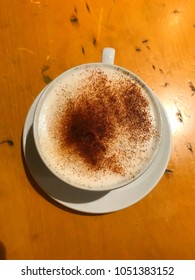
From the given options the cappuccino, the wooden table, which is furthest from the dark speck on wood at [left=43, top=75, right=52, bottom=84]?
the cappuccino

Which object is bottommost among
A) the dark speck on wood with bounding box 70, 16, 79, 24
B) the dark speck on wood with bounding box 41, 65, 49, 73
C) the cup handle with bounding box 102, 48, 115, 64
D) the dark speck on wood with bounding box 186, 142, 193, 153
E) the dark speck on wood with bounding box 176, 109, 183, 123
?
the dark speck on wood with bounding box 186, 142, 193, 153

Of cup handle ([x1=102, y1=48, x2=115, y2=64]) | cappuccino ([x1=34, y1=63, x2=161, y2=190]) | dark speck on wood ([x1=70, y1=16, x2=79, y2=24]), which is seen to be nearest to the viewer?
cappuccino ([x1=34, y1=63, x2=161, y2=190])

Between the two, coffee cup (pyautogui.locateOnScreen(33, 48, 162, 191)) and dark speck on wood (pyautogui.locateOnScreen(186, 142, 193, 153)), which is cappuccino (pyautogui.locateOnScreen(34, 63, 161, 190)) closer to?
coffee cup (pyautogui.locateOnScreen(33, 48, 162, 191))

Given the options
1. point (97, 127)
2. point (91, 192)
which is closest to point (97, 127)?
point (97, 127)

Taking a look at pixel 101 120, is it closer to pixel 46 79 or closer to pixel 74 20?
pixel 46 79

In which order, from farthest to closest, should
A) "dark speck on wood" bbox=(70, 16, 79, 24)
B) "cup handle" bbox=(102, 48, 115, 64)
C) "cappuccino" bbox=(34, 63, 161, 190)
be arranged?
"dark speck on wood" bbox=(70, 16, 79, 24)
"cup handle" bbox=(102, 48, 115, 64)
"cappuccino" bbox=(34, 63, 161, 190)
